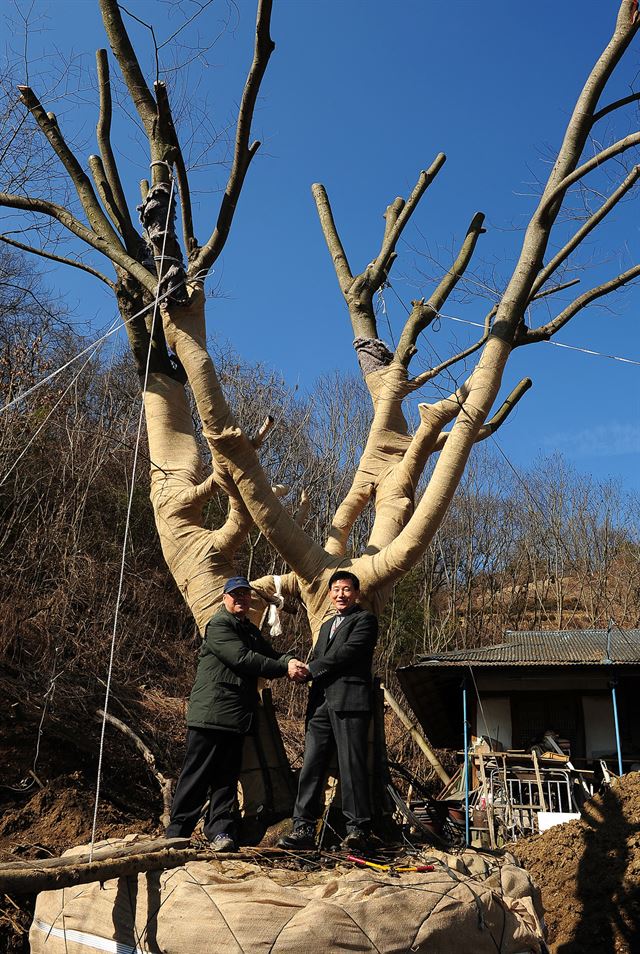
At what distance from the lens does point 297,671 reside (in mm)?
4707

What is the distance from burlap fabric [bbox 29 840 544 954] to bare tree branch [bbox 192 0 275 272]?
14.7ft

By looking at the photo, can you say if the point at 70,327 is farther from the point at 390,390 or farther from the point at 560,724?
the point at 560,724

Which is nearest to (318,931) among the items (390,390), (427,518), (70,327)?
(427,518)

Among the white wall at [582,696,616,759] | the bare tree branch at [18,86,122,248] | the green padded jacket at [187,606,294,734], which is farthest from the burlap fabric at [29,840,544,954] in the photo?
the white wall at [582,696,616,759]

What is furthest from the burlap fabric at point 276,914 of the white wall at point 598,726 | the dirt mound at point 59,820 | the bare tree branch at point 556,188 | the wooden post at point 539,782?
the white wall at point 598,726

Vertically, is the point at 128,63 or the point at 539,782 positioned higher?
the point at 128,63

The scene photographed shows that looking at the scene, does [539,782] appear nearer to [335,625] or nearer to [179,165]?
[335,625]

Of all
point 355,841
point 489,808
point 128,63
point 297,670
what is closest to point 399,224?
point 128,63

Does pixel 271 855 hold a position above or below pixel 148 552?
below

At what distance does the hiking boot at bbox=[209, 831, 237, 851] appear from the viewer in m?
4.35

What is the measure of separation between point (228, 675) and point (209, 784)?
66 cm

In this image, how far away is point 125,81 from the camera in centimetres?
689

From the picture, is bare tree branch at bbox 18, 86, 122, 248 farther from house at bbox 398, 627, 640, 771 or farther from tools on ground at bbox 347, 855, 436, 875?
house at bbox 398, 627, 640, 771

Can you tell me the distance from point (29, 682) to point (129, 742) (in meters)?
1.79
